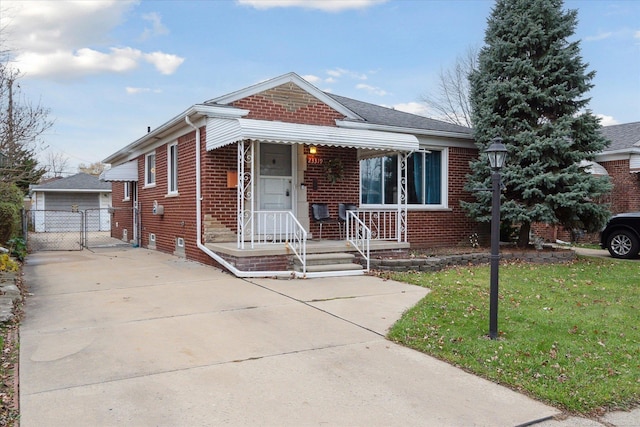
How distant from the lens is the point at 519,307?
21.6ft

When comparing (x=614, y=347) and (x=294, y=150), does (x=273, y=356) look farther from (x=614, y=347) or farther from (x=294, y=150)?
(x=294, y=150)

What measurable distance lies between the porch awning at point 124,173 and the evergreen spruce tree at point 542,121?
11.4 meters

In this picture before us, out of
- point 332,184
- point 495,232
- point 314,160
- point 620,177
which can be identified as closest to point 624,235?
point 620,177

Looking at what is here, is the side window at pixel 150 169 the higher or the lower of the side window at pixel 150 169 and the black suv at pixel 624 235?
the higher

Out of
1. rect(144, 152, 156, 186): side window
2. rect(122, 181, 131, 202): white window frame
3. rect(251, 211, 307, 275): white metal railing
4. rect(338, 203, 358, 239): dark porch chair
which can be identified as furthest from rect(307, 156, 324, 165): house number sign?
rect(122, 181, 131, 202): white window frame

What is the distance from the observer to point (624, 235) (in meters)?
12.8

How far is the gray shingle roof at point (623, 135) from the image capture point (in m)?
18.0

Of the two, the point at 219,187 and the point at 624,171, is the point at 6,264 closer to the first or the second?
the point at 219,187

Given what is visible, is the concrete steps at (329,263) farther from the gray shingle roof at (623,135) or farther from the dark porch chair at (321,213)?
the gray shingle roof at (623,135)

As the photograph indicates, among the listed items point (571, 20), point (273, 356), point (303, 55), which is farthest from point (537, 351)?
point (303, 55)

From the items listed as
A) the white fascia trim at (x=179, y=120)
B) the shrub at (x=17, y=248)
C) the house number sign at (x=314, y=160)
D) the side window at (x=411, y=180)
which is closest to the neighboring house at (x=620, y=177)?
the side window at (x=411, y=180)

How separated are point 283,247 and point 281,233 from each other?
143 cm

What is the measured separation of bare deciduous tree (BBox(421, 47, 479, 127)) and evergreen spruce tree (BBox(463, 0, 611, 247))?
62.3 ft

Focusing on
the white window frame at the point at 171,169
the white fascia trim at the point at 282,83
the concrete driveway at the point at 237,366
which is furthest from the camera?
Answer: the white window frame at the point at 171,169
